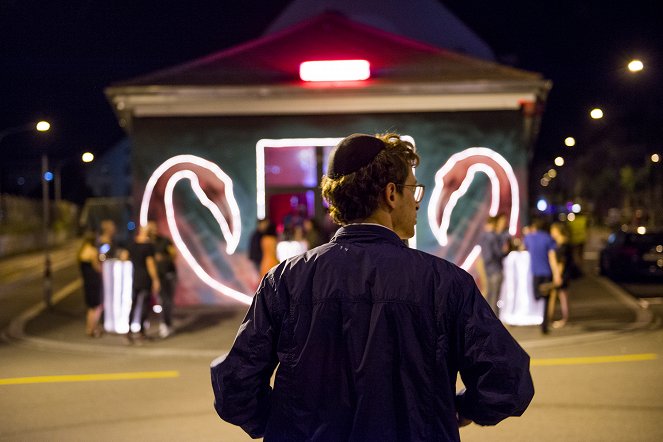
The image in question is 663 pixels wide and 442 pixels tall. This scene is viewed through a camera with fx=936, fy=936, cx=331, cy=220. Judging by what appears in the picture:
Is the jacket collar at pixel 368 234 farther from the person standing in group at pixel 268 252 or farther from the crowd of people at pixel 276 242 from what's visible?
the crowd of people at pixel 276 242

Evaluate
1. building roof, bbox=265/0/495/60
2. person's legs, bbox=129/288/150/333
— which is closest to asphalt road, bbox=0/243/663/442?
person's legs, bbox=129/288/150/333

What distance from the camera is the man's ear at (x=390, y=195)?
2.73 m

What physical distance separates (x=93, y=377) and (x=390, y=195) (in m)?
8.73

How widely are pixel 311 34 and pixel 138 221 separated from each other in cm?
525

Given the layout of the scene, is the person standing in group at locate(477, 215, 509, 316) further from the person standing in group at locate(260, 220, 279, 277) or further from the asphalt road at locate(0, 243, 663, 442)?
the person standing in group at locate(260, 220, 279, 277)

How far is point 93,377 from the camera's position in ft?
35.3

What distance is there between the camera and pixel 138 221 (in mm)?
18000

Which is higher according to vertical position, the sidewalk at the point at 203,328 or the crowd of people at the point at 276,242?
the crowd of people at the point at 276,242

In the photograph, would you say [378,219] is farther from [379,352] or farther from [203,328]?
[203,328]

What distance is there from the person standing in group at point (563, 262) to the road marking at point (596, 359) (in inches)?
106

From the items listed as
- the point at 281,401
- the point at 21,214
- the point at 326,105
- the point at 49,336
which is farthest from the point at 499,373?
the point at 21,214

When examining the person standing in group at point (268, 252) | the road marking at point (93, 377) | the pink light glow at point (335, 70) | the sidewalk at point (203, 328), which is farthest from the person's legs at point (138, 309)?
the pink light glow at point (335, 70)

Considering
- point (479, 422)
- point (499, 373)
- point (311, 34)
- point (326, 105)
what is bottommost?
point (479, 422)

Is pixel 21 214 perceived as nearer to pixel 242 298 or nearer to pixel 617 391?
pixel 242 298
